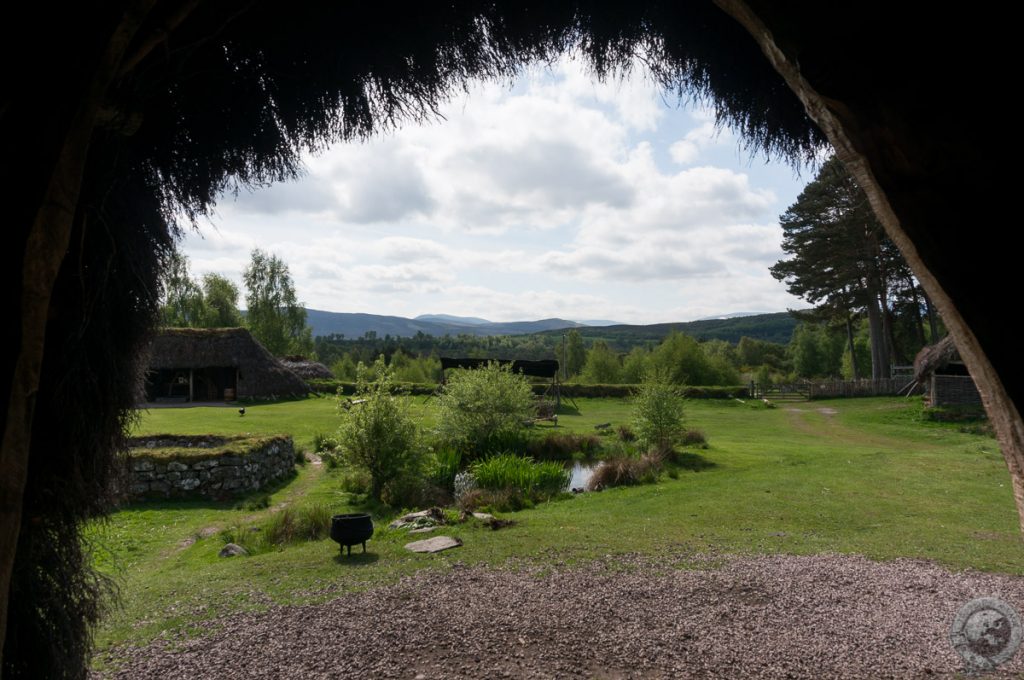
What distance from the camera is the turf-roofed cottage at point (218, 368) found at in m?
30.6

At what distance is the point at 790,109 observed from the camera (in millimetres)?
3129

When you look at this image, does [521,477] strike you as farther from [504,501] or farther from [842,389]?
[842,389]

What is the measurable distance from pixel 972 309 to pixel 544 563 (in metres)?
5.42

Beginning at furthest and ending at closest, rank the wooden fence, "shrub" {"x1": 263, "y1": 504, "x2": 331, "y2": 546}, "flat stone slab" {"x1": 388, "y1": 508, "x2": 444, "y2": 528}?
the wooden fence → "flat stone slab" {"x1": 388, "y1": 508, "x2": 444, "y2": 528} → "shrub" {"x1": 263, "y1": 504, "x2": 331, "y2": 546}

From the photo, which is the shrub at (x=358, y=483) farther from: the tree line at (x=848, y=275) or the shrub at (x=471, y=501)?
the tree line at (x=848, y=275)

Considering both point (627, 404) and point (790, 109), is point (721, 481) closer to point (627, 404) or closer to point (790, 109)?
point (790, 109)

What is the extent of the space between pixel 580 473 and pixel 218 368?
24504mm

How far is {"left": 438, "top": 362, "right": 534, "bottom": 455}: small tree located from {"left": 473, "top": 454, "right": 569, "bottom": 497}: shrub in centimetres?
296

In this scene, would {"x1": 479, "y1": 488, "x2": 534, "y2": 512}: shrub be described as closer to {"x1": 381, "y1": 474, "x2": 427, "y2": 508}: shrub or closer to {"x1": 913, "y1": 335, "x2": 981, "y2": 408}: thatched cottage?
{"x1": 381, "y1": 474, "x2": 427, "y2": 508}: shrub

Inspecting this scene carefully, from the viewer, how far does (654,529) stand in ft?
25.0

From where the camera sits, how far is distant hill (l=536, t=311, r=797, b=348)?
486 feet

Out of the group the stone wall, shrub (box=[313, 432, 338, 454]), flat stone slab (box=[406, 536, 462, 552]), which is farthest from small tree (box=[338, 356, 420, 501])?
shrub (box=[313, 432, 338, 454])

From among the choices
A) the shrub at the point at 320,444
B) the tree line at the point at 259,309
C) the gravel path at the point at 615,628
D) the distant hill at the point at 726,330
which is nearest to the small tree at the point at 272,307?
the tree line at the point at 259,309

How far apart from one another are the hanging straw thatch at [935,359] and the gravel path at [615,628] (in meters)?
19.6
